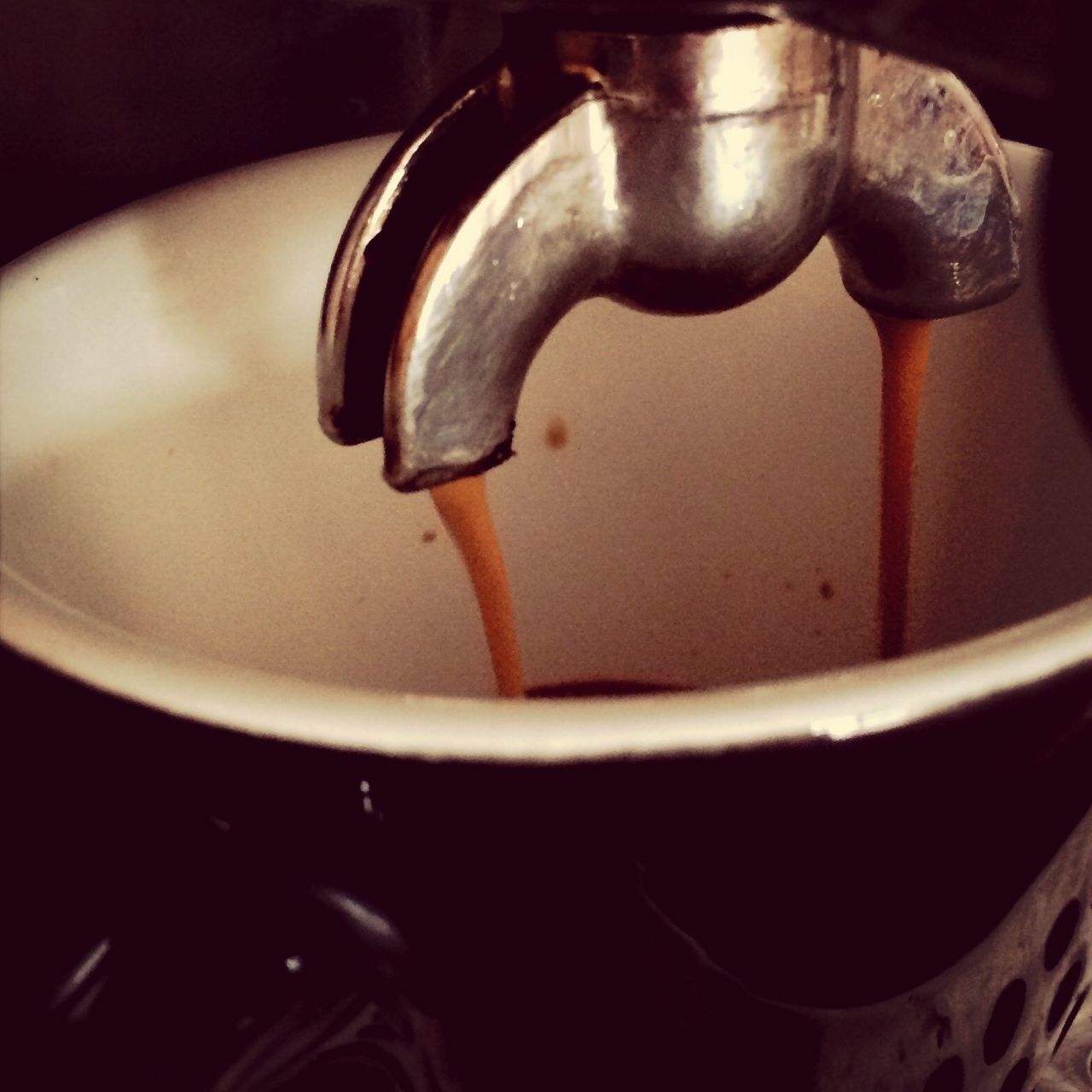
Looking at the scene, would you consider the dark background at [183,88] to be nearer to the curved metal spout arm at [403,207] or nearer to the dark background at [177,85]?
the dark background at [177,85]

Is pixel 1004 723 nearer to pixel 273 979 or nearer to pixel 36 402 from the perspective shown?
pixel 273 979

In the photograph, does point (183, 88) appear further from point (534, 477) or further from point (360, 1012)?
point (360, 1012)

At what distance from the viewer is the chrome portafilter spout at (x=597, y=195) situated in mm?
259

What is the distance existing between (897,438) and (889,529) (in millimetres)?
25

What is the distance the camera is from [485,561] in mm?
337

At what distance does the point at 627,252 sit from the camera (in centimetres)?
28

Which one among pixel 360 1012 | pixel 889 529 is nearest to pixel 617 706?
pixel 360 1012

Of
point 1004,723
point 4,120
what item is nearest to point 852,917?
point 1004,723

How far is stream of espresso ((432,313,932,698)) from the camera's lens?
339 mm

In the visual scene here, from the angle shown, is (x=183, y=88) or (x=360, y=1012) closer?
(x=360, y=1012)

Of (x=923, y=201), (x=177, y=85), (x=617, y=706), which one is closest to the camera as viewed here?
(x=617, y=706)

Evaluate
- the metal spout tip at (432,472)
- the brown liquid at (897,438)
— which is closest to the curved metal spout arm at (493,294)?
the metal spout tip at (432,472)

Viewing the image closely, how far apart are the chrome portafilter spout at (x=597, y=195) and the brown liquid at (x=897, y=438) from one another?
1.9 inches

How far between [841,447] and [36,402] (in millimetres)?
241
